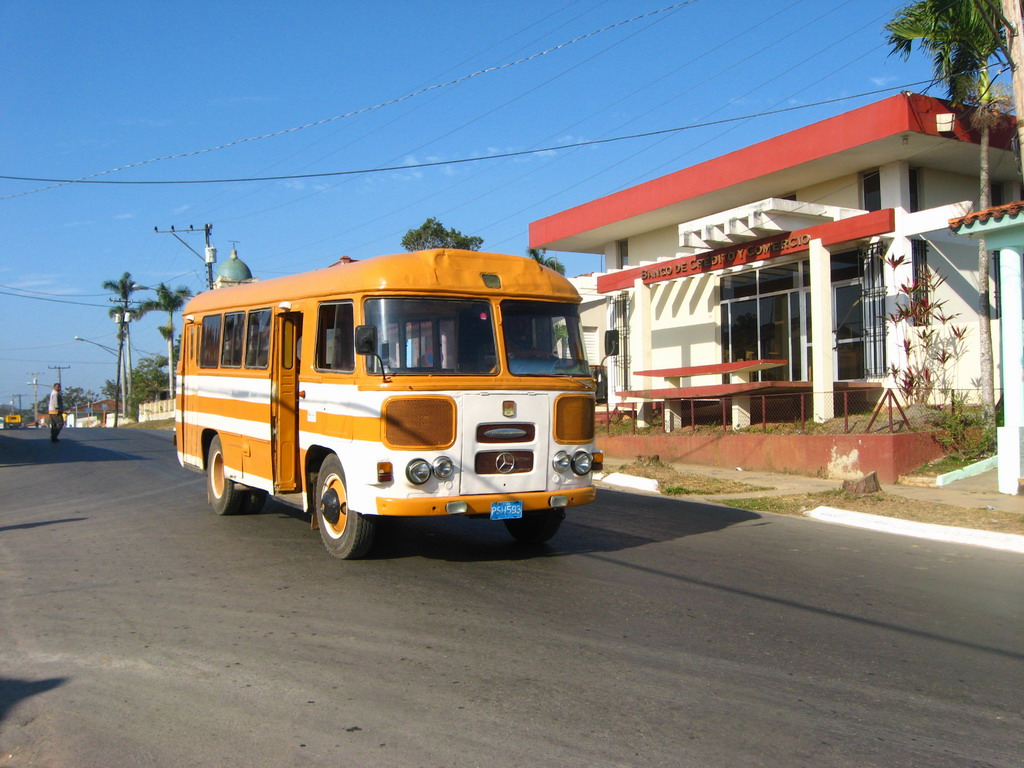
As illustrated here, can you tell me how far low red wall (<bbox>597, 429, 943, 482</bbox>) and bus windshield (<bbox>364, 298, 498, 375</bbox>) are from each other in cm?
938

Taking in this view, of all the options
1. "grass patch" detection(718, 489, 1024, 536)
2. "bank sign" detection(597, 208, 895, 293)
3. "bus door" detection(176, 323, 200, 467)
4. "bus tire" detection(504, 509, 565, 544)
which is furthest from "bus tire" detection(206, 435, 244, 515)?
"bank sign" detection(597, 208, 895, 293)

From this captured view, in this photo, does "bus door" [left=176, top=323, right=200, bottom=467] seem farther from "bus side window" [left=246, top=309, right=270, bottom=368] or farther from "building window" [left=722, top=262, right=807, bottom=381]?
"building window" [left=722, top=262, right=807, bottom=381]

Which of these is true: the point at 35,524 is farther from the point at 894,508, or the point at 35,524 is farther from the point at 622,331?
the point at 622,331

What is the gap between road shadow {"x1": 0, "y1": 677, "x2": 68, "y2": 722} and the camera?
4730 mm

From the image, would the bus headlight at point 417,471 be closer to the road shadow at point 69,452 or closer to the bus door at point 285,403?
the bus door at point 285,403

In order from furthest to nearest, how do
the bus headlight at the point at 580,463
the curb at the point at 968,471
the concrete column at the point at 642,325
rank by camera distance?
the concrete column at the point at 642,325 < the curb at the point at 968,471 < the bus headlight at the point at 580,463

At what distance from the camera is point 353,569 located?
7.93 metres

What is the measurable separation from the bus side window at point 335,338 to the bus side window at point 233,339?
2.10m

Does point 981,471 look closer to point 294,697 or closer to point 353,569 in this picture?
point 353,569

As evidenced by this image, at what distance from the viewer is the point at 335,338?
8.23 metres

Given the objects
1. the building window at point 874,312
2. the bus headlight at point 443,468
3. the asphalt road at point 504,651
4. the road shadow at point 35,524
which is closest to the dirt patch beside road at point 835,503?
the asphalt road at point 504,651

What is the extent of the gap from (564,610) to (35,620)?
148 inches

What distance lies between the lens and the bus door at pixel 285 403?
363 inches

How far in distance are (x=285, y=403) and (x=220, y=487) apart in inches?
105
